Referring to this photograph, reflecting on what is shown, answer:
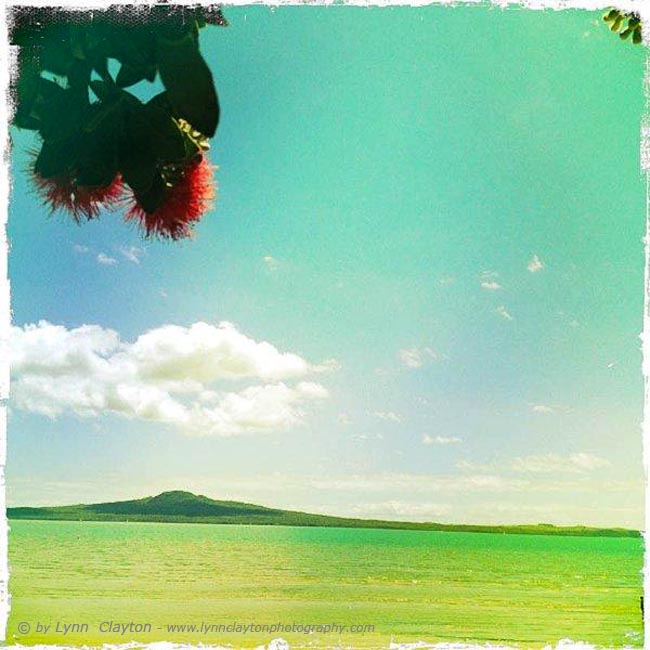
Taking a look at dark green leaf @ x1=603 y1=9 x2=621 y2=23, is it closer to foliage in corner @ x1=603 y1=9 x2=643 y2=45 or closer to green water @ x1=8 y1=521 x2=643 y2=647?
foliage in corner @ x1=603 y1=9 x2=643 y2=45

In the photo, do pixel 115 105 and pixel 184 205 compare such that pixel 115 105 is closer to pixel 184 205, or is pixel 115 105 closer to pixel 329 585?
pixel 184 205

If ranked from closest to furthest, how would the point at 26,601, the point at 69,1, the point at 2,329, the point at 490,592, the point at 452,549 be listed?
the point at 69,1 < the point at 2,329 < the point at 26,601 < the point at 490,592 < the point at 452,549

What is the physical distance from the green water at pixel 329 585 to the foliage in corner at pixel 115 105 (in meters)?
13.3

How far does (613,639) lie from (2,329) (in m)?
25.3

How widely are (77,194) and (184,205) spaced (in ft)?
0.44

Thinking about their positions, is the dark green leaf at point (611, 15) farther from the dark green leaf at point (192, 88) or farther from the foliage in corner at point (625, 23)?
the dark green leaf at point (192, 88)

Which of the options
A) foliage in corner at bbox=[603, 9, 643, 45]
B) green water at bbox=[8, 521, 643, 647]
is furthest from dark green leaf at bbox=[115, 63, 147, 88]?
green water at bbox=[8, 521, 643, 647]

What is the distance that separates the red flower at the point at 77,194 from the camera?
1060 millimetres

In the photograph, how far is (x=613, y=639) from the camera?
24.5 meters

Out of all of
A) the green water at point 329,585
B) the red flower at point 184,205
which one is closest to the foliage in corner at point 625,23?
the red flower at point 184,205

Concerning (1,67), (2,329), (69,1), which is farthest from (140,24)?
(2,329)

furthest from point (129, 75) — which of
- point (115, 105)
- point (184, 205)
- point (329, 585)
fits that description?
point (329, 585)

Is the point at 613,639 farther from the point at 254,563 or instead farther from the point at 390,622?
the point at 254,563

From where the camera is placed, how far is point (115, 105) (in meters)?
1.03
